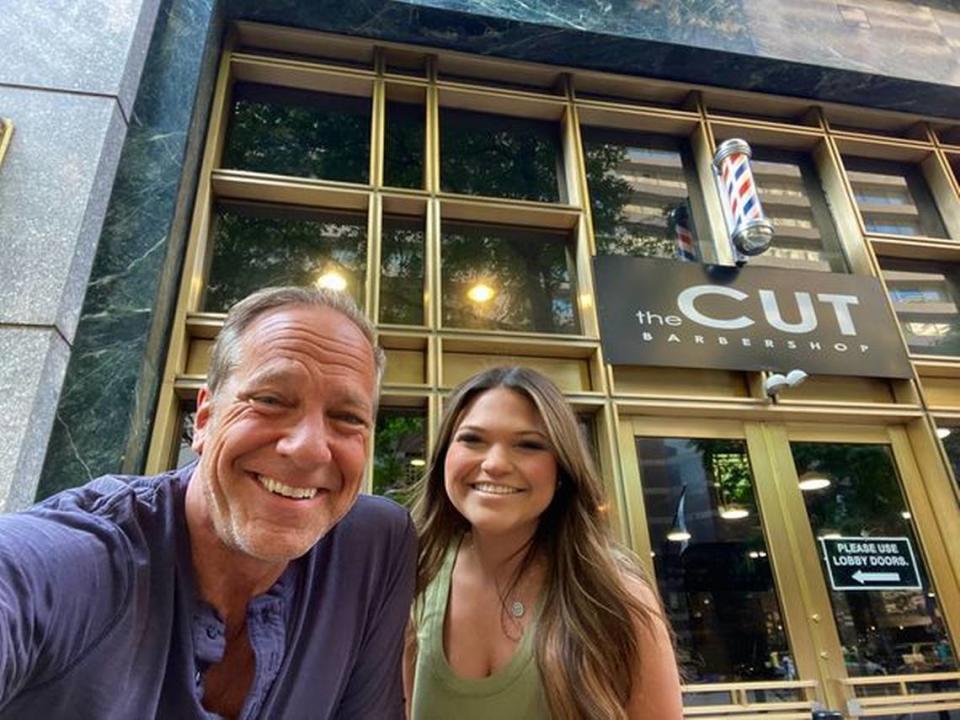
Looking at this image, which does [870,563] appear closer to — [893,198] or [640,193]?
[640,193]

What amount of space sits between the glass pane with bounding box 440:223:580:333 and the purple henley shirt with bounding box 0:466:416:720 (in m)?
2.83

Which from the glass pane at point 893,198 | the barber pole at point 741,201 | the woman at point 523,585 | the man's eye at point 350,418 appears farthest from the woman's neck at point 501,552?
the glass pane at point 893,198

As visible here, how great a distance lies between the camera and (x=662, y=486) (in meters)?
3.63

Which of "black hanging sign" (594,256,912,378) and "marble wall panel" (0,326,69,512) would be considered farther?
"black hanging sign" (594,256,912,378)

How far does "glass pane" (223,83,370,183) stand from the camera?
14.0 feet

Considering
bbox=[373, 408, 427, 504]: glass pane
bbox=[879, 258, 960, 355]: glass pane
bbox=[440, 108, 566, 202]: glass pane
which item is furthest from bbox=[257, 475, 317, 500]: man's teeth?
bbox=[879, 258, 960, 355]: glass pane

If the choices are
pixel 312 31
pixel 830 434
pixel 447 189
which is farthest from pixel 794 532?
pixel 312 31

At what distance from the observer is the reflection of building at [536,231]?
301 cm

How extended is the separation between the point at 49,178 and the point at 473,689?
3265 mm

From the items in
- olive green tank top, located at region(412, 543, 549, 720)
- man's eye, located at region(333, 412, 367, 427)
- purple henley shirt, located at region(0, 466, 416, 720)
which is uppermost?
man's eye, located at region(333, 412, 367, 427)

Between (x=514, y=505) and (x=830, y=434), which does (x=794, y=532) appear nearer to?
(x=830, y=434)

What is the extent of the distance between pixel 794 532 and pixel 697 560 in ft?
2.24

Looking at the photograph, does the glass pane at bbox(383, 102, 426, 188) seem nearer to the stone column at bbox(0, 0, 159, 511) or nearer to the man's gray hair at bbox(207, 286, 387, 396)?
the stone column at bbox(0, 0, 159, 511)

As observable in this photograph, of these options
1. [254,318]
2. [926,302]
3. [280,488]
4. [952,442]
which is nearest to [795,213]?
[926,302]
